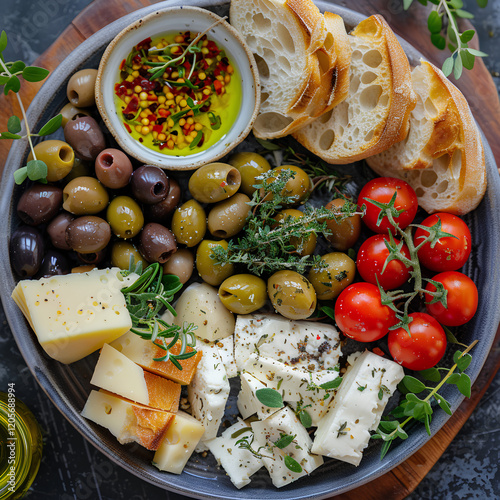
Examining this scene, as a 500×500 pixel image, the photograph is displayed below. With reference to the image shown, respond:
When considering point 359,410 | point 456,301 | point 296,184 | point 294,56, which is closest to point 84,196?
point 296,184

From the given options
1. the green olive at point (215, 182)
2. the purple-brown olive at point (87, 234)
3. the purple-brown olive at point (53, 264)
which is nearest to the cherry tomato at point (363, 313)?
the green olive at point (215, 182)

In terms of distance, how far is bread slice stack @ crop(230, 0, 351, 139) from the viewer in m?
1.32

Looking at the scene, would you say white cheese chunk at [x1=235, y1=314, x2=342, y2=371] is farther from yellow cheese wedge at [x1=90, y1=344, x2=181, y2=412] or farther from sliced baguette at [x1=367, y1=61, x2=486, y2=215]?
sliced baguette at [x1=367, y1=61, x2=486, y2=215]

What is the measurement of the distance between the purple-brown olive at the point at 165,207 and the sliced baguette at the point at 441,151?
0.68 metres

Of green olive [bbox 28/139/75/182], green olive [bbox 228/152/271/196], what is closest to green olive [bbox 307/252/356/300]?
green olive [bbox 228/152/271/196]

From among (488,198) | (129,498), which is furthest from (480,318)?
(129,498)

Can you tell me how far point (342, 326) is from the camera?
4.61 ft

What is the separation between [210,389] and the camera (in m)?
1.38

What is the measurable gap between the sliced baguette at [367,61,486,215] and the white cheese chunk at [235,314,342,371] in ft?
1.83

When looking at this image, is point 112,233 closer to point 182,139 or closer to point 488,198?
point 182,139

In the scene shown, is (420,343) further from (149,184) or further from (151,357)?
(149,184)

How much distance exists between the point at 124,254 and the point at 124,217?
121 millimetres

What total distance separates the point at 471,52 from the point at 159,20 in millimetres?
969

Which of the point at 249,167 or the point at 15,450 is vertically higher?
the point at 249,167
